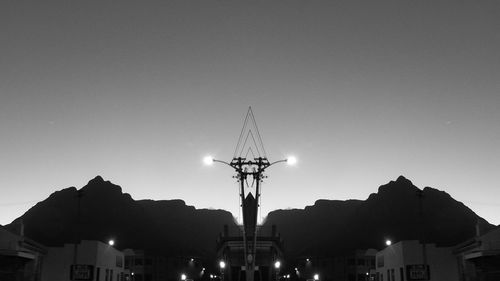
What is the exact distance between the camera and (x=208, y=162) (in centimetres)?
3100

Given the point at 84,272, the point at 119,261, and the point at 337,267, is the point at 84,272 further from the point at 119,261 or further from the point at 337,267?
the point at 337,267

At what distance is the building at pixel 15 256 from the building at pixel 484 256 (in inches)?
1543

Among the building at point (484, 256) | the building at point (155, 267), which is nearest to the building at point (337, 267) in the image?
the building at point (155, 267)

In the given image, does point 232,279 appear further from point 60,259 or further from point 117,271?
point 117,271

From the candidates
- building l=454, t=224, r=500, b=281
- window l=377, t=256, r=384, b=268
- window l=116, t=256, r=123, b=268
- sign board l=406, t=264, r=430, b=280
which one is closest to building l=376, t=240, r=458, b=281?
sign board l=406, t=264, r=430, b=280

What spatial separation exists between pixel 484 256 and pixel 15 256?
39.6m

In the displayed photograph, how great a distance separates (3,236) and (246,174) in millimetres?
23602

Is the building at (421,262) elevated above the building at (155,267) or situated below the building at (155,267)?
below

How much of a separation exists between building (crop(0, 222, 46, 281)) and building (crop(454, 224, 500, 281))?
129 feet

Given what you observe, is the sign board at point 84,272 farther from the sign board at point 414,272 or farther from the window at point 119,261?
the sign board at point 414,272

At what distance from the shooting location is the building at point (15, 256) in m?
44.3

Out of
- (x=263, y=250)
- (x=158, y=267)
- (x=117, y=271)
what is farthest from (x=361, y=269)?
(x=263, y=250)

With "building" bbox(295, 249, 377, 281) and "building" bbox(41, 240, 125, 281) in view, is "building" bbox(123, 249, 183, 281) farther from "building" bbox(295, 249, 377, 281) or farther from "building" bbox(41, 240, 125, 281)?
"building" bbox(41, 240, 125, 281)

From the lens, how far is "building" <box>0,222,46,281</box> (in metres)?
44.3
